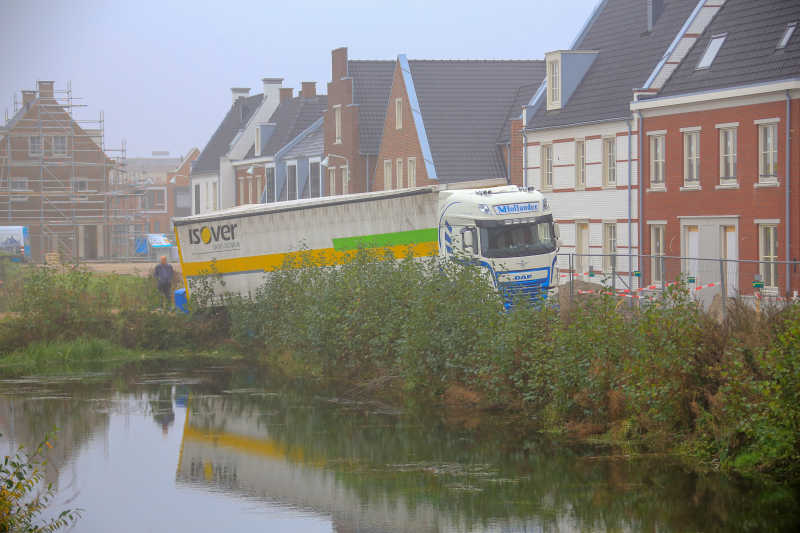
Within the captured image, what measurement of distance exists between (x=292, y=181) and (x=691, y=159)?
31109 millimetres

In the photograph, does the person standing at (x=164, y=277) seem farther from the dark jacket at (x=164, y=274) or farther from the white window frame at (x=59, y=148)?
the white window frame at (x=59, y=148)

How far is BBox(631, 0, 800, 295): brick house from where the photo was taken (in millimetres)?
25406

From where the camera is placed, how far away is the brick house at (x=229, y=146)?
64.9m

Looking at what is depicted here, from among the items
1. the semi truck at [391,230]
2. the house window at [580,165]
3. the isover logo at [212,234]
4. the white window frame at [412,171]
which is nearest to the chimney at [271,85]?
the white window frame at [412,171]

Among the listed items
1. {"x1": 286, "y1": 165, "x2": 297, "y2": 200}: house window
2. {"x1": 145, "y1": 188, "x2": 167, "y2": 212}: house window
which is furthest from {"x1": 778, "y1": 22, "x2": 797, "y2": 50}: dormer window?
{"x1": 145, "y1": 188, "x2": 167, "y2": 212}: house window

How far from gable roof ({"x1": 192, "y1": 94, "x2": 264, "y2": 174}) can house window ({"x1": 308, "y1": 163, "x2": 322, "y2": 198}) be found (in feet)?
46.8

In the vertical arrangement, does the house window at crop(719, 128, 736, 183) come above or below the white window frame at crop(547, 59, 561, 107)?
below

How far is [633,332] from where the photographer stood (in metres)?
12.5

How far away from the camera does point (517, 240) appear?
2233cm

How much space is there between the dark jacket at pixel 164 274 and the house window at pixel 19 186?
42810 mm

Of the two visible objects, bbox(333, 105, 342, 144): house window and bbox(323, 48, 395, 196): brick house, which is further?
bbox(333, 105, 342, 144): house window

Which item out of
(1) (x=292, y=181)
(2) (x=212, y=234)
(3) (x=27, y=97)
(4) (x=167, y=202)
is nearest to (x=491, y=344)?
(2) (x=212, y=234)

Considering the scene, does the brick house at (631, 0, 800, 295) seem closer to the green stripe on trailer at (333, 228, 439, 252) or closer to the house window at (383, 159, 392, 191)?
the green stripe on trailer at (333, 228, 439, 252)

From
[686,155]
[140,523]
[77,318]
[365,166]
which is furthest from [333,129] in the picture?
[140,523]
